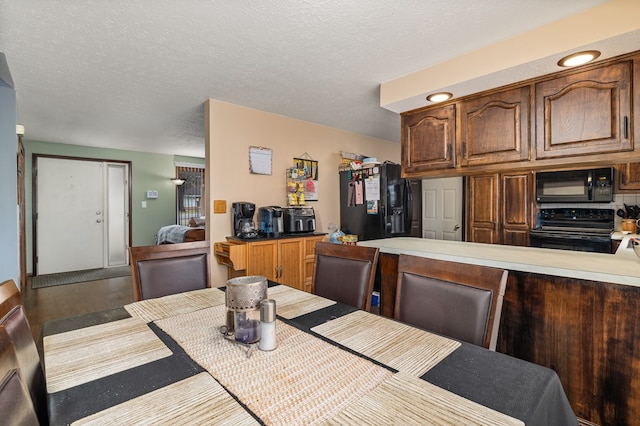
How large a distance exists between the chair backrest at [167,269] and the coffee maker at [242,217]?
1.33 meters

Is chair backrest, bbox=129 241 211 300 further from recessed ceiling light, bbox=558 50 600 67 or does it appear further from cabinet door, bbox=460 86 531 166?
recessed ceiling light, bbox=558 50 600 67

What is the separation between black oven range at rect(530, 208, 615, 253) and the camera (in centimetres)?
331

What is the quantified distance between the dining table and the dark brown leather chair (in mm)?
32

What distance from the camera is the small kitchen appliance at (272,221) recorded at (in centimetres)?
334

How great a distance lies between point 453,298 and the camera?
121 centimetres

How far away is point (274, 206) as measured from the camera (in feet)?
11.8

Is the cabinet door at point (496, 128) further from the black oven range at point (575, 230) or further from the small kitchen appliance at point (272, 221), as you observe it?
the black oven range at point (575, 230)

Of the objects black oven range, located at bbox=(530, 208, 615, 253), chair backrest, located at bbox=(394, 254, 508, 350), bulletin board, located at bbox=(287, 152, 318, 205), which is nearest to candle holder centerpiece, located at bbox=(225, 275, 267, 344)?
chair backrest, located at bbox=(394, 254, 508, 350)

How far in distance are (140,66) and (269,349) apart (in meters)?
2.43

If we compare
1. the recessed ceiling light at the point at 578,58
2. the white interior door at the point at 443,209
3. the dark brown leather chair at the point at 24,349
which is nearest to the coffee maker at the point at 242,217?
the dark brown leather chair at the point at 24,349

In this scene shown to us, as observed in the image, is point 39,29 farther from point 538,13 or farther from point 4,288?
point 538,13

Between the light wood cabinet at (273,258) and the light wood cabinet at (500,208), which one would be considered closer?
the light wood cabinet at (273,258)

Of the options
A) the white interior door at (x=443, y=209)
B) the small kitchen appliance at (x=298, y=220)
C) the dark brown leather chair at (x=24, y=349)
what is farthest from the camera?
the white interior door at (x=443, y=209)

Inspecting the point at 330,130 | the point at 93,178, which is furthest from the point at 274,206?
the point at 93,178
